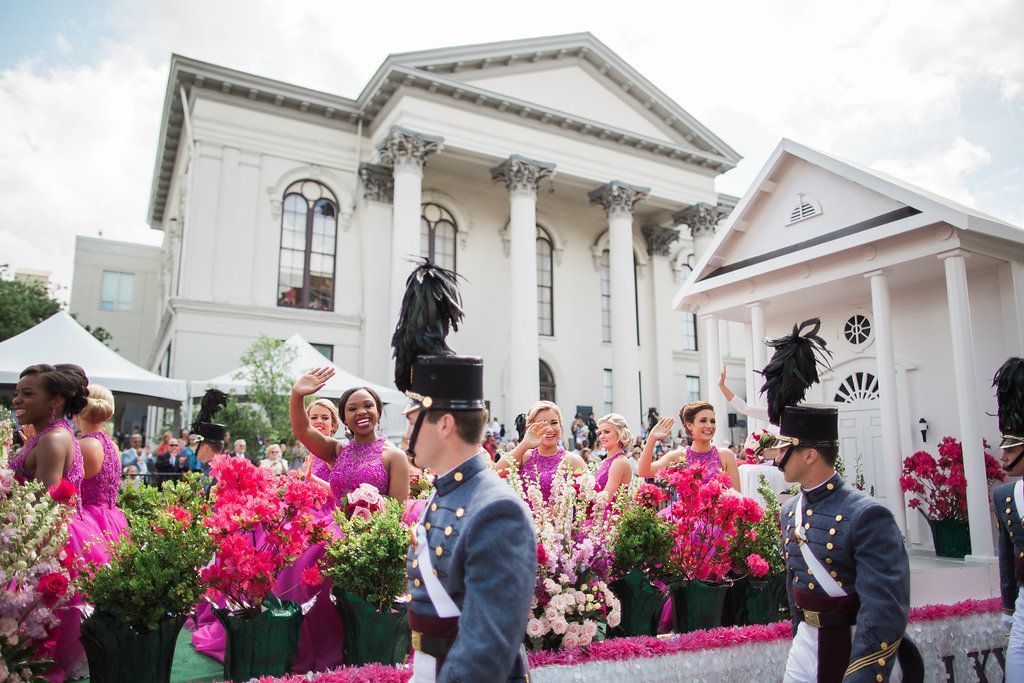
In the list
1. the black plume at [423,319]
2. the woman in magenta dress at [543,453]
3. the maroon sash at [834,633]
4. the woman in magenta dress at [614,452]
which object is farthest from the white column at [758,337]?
the black plume at [423,319]

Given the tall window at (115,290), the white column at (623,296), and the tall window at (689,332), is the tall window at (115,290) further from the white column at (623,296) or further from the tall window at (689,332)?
the tall window at (689,332)

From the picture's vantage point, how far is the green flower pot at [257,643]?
417cm

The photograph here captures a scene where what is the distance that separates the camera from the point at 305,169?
77.5 ft

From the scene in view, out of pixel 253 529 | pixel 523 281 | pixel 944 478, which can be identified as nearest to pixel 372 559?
pixel 253 529

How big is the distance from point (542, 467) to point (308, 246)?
18.8m

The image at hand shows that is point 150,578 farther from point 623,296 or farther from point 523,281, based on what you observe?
point 623,296

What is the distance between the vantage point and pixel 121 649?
13.1ft

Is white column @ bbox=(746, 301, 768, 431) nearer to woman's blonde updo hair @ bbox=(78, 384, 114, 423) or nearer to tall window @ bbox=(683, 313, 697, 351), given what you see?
woman's blonde updo hair @ bbox=(78, 384, 114, 423)

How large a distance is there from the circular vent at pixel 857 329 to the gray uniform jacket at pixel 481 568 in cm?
1172

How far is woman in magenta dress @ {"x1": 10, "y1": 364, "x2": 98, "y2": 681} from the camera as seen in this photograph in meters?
4.57

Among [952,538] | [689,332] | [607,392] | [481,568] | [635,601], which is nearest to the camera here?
[481,568]

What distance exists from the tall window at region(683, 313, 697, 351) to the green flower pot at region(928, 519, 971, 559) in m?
21.3

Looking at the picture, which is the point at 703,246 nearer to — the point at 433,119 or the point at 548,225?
the point at 548,225

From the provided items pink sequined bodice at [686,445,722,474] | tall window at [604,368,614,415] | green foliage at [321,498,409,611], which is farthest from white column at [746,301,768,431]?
tall window at [604,368,614,415]
